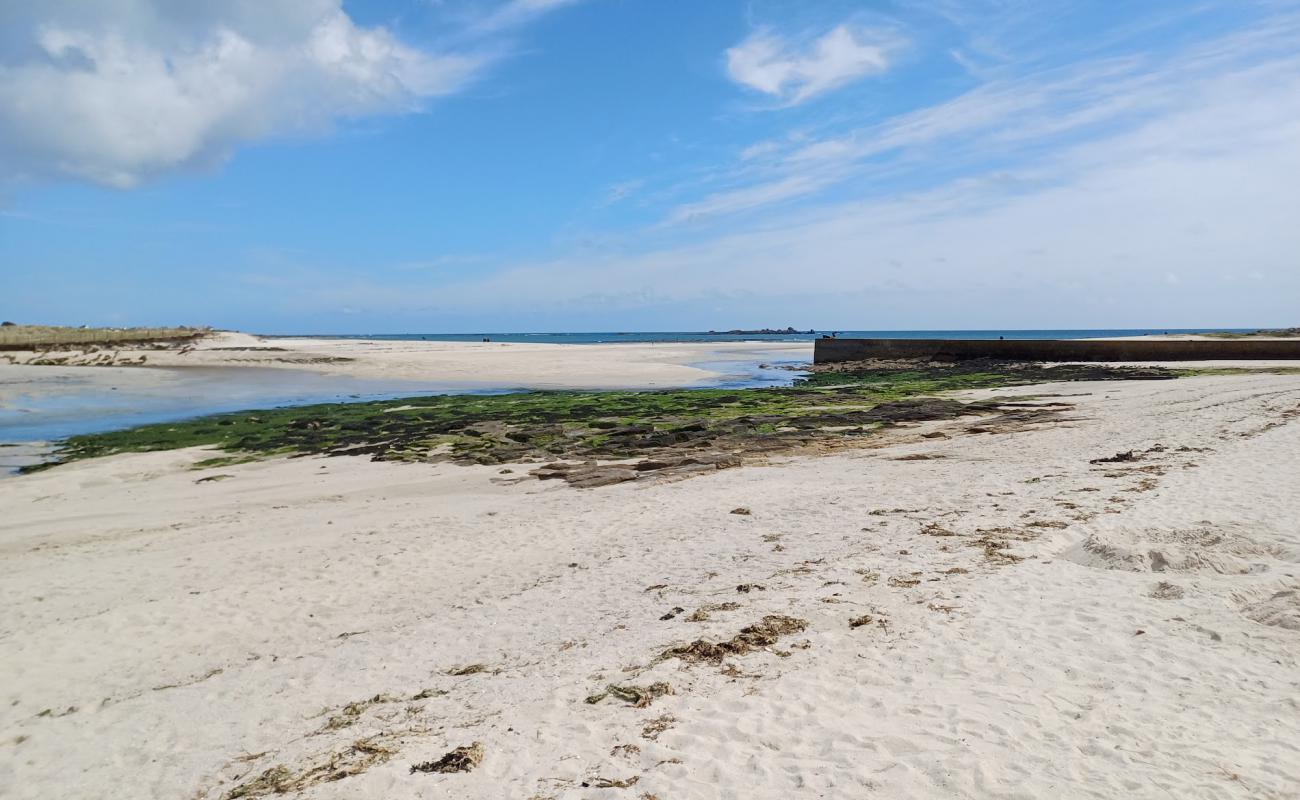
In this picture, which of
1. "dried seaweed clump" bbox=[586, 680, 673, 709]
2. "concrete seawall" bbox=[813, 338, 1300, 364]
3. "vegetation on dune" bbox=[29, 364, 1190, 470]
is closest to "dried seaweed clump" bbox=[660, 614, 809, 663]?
"dried seaweed clump" bbox=[586, 680, 673, 709]

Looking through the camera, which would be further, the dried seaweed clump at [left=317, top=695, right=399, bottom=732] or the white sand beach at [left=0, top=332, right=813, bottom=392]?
the white sand beach at [left=0, top=332, right=813, bottom=392]

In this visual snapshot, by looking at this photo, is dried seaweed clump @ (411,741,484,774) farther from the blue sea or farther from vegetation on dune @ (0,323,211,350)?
vegetation on dune @ (0,323,211,350)

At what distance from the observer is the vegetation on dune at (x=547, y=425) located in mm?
16047

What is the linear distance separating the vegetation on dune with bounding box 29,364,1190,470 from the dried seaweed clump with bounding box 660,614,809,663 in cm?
908

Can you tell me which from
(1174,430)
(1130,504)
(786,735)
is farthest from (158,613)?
(1174,430)

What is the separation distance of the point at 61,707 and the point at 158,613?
69.8 inches

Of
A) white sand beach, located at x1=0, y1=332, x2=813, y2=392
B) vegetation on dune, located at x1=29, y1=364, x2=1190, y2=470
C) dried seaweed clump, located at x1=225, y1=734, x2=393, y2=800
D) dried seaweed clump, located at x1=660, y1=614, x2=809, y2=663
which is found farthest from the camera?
white sand beach, located at x1=0, y1=332, x2=813, y2=392

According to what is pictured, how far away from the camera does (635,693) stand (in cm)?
501

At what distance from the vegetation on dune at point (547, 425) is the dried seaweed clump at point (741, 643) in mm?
9083

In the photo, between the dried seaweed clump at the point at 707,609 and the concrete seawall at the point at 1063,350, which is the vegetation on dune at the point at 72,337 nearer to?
the concrete seawall at the point at 1063,350

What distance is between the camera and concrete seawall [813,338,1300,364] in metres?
33.9

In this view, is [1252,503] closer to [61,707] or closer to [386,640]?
[386,640]

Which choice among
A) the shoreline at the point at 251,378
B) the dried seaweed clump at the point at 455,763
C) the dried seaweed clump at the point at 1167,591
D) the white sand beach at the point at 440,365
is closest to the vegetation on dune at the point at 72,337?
the white sand beach at the point at 440,365

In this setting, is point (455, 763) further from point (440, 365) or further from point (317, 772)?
point (440, 365)
